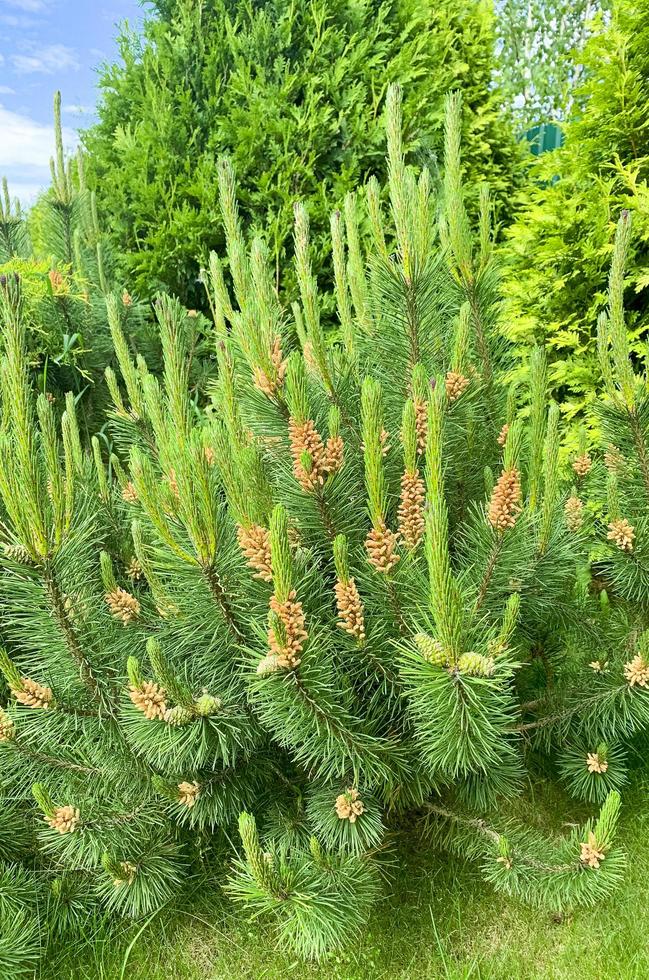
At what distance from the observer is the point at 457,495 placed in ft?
7.89

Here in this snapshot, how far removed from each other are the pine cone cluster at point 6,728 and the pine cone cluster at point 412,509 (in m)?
1.30

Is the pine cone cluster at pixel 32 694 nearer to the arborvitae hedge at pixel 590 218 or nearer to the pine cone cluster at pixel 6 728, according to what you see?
the pine cone cluster at pixel 6 728

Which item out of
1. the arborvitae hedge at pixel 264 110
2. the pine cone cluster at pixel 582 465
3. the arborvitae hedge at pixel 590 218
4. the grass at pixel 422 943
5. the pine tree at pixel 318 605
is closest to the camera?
the pine tree at pixel 318 605

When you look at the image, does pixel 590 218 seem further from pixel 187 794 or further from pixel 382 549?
pixel 187 794

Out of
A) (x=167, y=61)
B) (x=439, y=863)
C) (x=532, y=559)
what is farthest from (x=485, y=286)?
(x=167, y=61)

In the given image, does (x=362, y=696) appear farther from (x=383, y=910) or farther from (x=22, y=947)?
(x=22, y=947)

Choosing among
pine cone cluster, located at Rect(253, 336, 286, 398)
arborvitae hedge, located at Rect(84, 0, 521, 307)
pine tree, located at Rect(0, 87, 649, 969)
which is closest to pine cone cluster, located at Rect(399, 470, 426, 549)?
pine tree, located at Rect(0, 87, 649, 969)

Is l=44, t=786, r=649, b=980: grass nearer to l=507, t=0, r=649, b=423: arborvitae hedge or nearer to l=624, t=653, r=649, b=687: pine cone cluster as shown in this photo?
l=624, t=653, r=649, b=687: pine cone cluster

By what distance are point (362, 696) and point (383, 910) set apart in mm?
846

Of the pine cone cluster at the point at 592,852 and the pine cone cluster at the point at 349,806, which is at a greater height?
the pine cone cluster at the point at 349,806

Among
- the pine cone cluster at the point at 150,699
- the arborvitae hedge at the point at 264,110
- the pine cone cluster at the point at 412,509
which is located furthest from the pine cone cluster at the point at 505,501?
the arborvitae hedge at the point at 264,110

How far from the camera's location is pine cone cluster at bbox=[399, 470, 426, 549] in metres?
1.84

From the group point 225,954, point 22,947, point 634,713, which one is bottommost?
point 225,954

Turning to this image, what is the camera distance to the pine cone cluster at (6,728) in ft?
6.89
